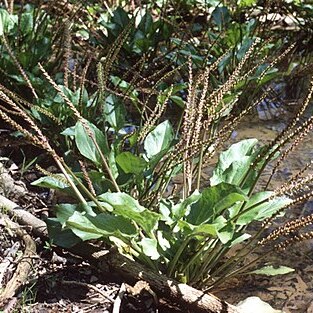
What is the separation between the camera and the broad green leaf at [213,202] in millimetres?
1691

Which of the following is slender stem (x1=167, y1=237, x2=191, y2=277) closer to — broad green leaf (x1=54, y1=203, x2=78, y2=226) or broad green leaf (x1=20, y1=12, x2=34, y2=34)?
broad green leaf (x1=54, y1=203, x2=78, y2=226)

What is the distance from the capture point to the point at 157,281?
72.9 inches

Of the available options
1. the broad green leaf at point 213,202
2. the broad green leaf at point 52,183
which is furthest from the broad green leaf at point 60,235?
the broad green leaf at point 213,202

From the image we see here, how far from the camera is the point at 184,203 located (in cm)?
180

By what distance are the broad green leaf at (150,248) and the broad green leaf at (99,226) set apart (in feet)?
0.13

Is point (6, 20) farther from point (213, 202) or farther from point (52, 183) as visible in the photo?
point (213, 202)

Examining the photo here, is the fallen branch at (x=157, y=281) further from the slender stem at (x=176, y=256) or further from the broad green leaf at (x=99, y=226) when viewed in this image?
the broad green leaf at (x=99, y=226)

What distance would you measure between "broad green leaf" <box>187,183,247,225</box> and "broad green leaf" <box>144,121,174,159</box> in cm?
38

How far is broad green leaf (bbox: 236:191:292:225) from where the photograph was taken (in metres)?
1.77

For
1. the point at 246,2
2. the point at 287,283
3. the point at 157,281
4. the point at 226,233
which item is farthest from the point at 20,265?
the point at 246,2

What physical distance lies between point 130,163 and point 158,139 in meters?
0.22

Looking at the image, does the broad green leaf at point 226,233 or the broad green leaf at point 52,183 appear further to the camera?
the broad green leaf at point 52,183

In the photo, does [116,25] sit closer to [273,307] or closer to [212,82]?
[212,82]

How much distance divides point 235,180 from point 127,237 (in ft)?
1.24
